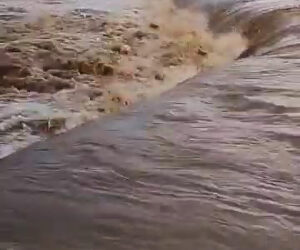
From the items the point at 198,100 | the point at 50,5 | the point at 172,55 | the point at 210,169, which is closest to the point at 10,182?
the point at 210,169

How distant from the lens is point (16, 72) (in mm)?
1319

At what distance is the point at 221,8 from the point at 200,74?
1.88 feet

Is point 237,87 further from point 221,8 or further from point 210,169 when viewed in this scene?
point 221,8

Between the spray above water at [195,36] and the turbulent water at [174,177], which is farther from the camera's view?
the spray above water at [195,36]

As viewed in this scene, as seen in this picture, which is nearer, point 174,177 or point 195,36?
point 174,177

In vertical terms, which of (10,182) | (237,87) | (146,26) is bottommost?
(10,182)

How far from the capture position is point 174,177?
0.84 meters

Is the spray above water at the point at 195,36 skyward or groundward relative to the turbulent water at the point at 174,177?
skyward

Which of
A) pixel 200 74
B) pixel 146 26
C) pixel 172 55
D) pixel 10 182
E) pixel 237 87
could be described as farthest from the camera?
pixel 146 26

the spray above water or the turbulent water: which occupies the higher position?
the spray above water

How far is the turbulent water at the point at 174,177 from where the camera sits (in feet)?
2.40

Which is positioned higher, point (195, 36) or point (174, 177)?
point (195, 36)

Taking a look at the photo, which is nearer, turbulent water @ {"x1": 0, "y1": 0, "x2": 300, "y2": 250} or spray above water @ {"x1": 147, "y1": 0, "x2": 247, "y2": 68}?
turbulent water @ {"x1": 0, "y1": 0, "x2": 300, "y2": 250}

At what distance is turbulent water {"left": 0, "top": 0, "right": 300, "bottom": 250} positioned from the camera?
73 centimetres
